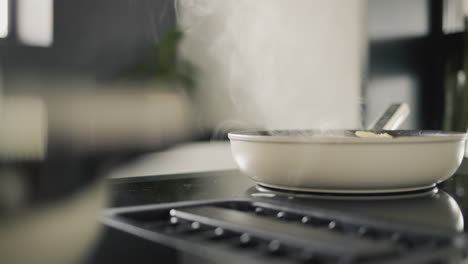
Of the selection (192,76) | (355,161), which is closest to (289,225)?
(355,161)

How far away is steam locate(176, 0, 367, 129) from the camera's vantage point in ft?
6.61

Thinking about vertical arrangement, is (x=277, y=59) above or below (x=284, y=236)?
above

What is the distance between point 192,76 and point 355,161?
144cm

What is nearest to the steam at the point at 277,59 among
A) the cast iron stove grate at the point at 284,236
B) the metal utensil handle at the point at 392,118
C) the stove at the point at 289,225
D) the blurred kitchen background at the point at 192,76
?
the blurred kitchen background at the point at 192,76

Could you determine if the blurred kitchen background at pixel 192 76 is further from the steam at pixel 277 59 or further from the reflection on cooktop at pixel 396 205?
the reflection on cooktop at pixel 396 205

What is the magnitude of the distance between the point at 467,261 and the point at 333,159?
26cm

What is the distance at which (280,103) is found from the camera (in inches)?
94.7

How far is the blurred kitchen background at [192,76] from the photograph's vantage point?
166 centimetres

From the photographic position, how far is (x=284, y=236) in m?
0.39

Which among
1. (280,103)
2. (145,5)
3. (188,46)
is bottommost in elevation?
(280,103)

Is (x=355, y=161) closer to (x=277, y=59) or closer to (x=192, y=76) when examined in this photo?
(x=192, y=76)

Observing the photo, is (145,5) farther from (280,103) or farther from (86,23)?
(280,103)

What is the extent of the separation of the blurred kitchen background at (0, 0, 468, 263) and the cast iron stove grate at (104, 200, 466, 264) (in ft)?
1.15

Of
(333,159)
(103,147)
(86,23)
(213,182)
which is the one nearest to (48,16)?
(86,23)
